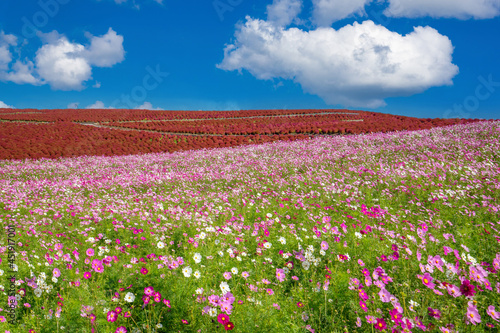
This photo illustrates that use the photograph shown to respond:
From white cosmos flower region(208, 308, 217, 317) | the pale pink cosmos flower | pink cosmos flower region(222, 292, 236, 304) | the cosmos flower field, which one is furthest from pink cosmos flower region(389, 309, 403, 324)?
white cosmos flower region(208, 308, 217, 317)

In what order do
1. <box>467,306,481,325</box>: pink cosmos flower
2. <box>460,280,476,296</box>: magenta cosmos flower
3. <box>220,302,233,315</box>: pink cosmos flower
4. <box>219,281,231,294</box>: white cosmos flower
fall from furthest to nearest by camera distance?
1. <box>219,281,231,294</box>: white cosmos flower
2. <box>220,302,233,315</box>: pink cosmos flower
3. <box>467,306,481,325</box>: pink cosmos flower
4. <box>460,280,476,296</box>: magenta cosmos flower

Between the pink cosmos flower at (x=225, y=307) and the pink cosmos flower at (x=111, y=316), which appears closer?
the pink cosmos flower at (x=225, y=307)

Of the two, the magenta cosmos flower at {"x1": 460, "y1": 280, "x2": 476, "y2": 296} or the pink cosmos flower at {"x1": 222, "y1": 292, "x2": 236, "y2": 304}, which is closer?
the magenta cosmos flower at {"x1": 460, "y1": 280, "x2": 476, "y2": 296}

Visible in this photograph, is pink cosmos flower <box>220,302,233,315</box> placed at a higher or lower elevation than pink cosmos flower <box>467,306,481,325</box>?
lower

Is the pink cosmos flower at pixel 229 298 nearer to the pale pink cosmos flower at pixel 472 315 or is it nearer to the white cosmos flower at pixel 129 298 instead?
the white cosmos flower at pixel 129 298

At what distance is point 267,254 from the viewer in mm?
3957

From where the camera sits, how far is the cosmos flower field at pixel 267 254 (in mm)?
2359

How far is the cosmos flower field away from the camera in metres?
2.36

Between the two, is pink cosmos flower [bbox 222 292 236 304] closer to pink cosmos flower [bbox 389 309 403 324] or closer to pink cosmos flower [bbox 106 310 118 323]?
pink cosmos flower [bbox 106 310 118 323]

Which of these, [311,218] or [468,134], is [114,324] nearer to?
[311,218]

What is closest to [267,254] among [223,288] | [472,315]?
[223,288]

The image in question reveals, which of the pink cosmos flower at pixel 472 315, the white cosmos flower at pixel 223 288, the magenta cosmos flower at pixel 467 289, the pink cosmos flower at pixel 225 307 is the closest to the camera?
the magenta cosmos flower at pixel 467 289

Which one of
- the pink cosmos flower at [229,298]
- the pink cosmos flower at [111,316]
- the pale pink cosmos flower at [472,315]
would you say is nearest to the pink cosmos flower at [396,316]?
the pale pink cosmos flower at [472,315]

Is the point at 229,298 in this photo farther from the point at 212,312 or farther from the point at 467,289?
the point at 467,289
